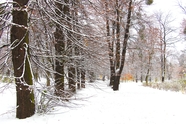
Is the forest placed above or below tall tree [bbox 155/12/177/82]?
below

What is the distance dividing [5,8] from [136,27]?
371 inches

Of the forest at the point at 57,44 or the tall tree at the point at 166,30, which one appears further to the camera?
the tall tree at the point at 166,30

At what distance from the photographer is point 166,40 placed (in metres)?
24.2

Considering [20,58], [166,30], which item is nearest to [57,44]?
[20,58]

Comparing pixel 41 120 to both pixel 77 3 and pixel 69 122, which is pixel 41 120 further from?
pixel 77 3

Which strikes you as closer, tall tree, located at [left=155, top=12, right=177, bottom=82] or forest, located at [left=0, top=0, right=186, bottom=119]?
forest, located at [left=0, top=0, right=186, bottom=119]

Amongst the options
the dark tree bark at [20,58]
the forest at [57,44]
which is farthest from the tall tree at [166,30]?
the dark tree bark at [20,58]

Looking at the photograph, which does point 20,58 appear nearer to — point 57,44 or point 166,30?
point 57,44

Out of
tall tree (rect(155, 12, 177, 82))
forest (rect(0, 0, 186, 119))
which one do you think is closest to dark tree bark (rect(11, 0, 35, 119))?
forest (rect(0, 0, 186, 119))

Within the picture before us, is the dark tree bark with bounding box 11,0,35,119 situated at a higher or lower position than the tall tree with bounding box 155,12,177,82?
lower

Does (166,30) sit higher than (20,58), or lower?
higher

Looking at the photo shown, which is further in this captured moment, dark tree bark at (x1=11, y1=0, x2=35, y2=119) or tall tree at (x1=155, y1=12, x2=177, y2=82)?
tall tree at (x1=155, y1=12, x2=177, y2=82)

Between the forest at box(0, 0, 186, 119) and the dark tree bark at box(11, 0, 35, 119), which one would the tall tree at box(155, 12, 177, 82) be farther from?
the dark tree bark at box(11, 0, 35, 119)

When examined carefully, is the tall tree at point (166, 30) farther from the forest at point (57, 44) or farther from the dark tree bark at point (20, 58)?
the dark tree bark at point (20, 58)
